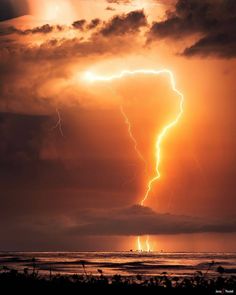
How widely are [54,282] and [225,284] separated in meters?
7.98

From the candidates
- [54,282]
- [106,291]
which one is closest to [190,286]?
[106,291]

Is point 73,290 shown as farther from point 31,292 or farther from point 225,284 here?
point 225,284

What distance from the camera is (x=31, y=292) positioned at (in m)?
27.3

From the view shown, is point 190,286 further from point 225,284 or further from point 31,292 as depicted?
point 31,292

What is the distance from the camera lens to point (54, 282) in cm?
2945

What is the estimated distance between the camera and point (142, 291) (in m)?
27.3

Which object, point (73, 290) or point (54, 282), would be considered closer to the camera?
point (73, 290)

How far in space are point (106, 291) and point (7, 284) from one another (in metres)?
4.72

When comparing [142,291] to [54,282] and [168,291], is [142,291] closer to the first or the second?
[168,291]

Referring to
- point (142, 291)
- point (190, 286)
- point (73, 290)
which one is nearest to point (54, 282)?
point (73, 290)

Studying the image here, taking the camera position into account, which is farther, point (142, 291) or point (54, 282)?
point (54, 282)

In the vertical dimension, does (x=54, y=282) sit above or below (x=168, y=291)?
above

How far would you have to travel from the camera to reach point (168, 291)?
88.6 feet

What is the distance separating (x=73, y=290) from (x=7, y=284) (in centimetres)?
326
